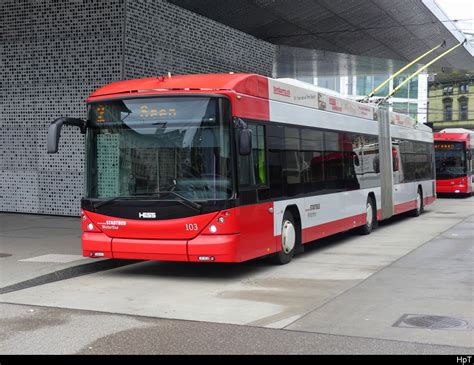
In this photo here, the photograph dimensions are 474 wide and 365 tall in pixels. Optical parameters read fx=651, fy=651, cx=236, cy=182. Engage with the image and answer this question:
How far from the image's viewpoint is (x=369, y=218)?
16328 millimetres

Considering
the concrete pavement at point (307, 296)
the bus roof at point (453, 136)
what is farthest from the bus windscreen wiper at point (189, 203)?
the bus roof at point (453, 136)

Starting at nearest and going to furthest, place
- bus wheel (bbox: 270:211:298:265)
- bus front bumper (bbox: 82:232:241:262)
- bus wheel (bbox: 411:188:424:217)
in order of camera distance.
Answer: bus front bumper (bbox: 82:232:241:262) → bus wheel (bbox: 270:211:298:265) → bus wheel (bbox: 411:188:424:217)

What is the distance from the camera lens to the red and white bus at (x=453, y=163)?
3188cm

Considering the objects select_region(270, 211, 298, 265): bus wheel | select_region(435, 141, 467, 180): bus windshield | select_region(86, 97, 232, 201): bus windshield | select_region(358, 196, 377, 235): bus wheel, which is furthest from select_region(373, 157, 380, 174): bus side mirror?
select_region(435, 141, 467, 180): bus windshield

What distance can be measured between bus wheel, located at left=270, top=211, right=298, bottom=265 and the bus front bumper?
184 cm

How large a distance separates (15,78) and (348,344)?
1474cm

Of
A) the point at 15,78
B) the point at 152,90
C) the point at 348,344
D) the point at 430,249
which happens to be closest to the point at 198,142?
the point at 152,90

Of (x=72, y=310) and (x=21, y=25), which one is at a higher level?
(x=21, y=25)

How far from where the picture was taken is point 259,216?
10172 millimetres

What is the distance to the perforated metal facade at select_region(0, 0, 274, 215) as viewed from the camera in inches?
661

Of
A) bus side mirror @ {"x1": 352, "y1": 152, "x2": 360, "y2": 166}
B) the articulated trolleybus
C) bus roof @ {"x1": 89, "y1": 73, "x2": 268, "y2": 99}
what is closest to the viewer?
the articulated trolleybus

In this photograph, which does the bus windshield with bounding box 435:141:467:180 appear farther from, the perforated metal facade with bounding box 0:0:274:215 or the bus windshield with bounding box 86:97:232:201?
the bus windshield with bounding box 86:97:232:201

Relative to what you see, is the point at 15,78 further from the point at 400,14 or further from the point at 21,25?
the point at 400,14

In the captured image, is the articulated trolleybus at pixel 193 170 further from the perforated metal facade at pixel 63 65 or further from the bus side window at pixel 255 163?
the perforated metal facade at pixel 63 65
